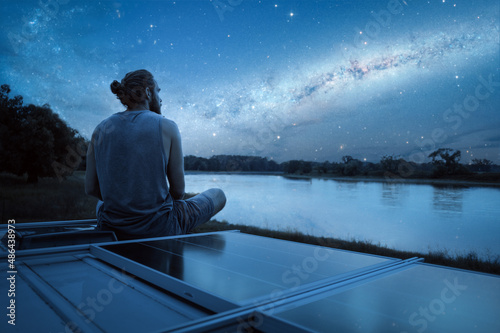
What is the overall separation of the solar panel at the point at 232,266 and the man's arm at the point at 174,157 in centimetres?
56

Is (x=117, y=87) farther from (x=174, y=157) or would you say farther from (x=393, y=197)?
(x=393, y=197)

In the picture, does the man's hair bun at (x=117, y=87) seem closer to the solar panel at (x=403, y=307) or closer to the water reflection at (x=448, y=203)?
the solar panel at (x=403, y=307)

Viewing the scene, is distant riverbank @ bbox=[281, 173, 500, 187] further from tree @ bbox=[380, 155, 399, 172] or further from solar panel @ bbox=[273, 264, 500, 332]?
solar panel @ bbox=[273, 264, 500, 332]

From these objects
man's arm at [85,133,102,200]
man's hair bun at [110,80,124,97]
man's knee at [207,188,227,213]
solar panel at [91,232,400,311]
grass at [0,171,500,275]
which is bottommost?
grass at [0,171,500,275]

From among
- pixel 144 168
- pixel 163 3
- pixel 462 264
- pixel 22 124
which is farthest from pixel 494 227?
pixel 22 124

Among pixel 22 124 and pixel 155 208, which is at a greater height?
pixel 22 124

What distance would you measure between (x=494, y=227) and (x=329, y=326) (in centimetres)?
1455

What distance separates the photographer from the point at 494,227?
1189 cm

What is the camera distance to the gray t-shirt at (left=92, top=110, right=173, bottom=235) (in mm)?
1864

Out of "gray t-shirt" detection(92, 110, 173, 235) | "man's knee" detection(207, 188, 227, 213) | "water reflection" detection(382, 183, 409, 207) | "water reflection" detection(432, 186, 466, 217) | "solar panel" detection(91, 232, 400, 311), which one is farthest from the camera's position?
"water reflection" detection(382, 183, 409, 207)

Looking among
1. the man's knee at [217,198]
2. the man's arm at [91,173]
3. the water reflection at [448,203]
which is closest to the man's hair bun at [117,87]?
the man's arm at [91,173]

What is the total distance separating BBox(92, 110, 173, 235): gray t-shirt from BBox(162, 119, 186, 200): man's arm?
1.9 inches

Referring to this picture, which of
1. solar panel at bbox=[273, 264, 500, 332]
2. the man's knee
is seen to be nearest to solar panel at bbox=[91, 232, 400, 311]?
solar panel at bbox=[273, 264, 500, 332]

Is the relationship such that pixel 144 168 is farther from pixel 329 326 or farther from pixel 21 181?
pixel 21 181
